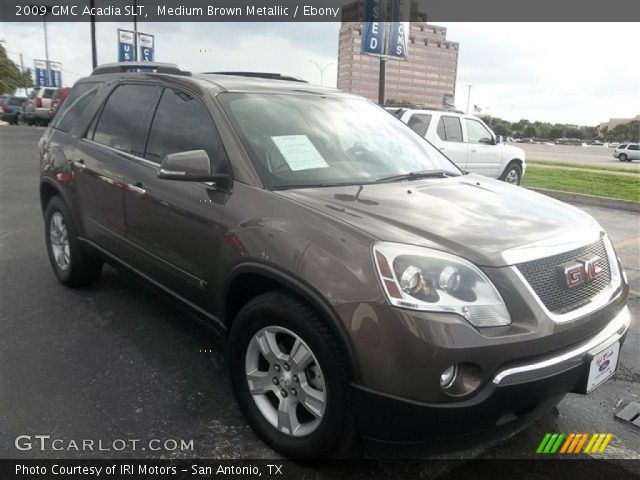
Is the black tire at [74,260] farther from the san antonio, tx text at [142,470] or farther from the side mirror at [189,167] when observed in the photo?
the san antonio, tx text at [142,470]

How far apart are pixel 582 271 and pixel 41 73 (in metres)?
52.1

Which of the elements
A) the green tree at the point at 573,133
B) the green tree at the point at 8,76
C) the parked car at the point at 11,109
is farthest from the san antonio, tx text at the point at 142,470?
the green tree at the point at 573,133

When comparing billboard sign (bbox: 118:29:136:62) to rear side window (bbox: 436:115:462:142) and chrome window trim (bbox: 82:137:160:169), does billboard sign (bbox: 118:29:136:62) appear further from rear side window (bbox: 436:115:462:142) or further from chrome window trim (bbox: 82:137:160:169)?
chrome window trim (bbox: 82:137:160:169)

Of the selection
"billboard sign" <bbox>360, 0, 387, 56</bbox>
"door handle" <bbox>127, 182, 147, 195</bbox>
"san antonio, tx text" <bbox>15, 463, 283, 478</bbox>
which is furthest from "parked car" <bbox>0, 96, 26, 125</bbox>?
"san antonio, tx text" <bbox>15, 463, 283, 478</bbox>

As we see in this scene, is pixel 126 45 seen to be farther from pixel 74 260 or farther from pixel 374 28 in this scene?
pixel 74 260

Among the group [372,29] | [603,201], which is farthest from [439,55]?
[603,201]

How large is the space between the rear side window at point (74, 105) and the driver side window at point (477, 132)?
333 inches

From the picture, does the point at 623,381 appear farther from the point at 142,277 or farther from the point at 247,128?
the point at 142,277

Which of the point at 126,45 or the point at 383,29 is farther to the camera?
the point at 126,45

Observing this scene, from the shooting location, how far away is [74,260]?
432 cm

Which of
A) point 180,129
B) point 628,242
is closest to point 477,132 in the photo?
A: point 628,242

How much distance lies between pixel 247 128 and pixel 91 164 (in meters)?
1.68

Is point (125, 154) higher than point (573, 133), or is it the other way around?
point (573, 133)

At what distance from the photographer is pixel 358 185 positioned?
110 inches
